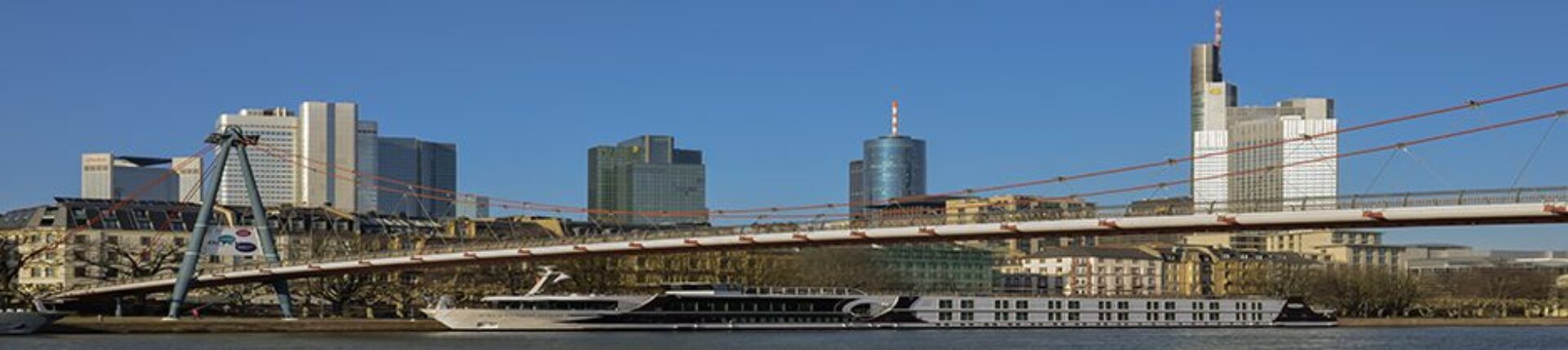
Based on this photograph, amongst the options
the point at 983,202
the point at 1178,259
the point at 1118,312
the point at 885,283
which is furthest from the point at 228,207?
the point at 1178,259

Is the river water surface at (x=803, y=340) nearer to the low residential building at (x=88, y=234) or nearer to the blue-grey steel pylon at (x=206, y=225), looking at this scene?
the blue-grey steel pylon at (x=206, y=225)

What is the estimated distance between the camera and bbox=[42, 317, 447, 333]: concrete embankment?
209 feet

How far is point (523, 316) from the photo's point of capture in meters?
69.2

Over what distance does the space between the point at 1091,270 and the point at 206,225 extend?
268ft

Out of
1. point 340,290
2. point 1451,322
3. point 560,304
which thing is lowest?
point 1451,322

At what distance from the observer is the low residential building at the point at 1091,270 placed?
458 ft

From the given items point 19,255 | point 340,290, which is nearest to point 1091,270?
point 340,290

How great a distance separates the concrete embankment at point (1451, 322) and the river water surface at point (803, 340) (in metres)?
18.5

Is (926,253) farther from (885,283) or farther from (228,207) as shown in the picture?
(228,207)

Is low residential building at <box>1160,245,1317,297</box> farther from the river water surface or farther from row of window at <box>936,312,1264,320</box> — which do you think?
the river water surface

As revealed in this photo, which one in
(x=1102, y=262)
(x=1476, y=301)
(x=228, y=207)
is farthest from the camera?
(x=1102, y=262)

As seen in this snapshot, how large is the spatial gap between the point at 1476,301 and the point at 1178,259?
24.5 m

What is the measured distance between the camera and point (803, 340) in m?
63.3

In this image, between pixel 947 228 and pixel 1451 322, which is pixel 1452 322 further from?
pixel 947 228
